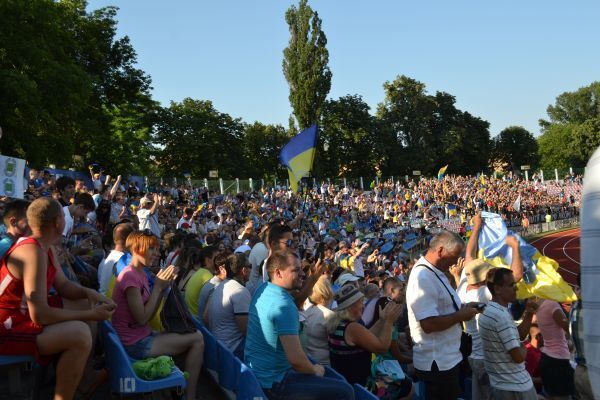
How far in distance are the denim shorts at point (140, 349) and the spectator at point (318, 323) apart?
137 centimetres

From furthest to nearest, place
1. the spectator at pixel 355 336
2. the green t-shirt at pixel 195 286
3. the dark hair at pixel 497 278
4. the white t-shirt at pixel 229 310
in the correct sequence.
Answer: the green t-shirt at pixel 195 286
the white t-shirt at pixel 229 310
the dark hair at pixel 497 278
the spectator at pixel 355 336

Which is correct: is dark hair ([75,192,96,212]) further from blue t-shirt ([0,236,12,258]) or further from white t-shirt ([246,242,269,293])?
blue t-shirt ([0,236,12,258])

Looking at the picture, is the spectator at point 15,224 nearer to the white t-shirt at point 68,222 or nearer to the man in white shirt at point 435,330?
the white t-shirt at point 68,222

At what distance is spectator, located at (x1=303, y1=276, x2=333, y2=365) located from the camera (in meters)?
4.82

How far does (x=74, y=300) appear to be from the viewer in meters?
4.31

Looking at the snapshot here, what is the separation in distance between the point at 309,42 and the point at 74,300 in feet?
169

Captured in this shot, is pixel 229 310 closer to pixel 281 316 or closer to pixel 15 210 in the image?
pixel 281 316

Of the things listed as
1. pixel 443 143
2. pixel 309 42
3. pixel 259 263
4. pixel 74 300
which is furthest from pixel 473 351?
pixel 443 143

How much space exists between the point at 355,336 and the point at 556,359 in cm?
225

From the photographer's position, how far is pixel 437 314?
4.21 metres

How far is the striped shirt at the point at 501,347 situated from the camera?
4355 mm

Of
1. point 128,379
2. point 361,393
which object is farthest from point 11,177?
point 361,393

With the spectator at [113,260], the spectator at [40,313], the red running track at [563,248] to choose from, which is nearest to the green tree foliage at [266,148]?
the red running track at [563,248]

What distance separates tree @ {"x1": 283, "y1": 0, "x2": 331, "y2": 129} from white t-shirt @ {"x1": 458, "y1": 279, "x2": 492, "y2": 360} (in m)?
47.1
